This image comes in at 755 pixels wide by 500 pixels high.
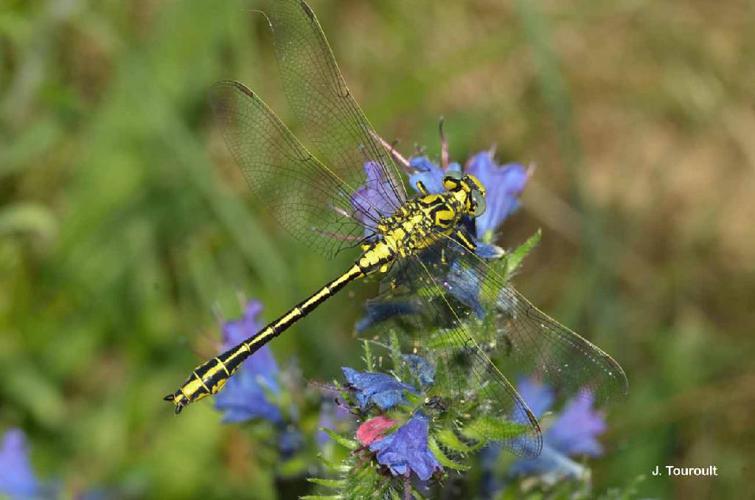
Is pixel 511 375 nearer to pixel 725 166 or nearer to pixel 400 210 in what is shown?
pixel 400 210

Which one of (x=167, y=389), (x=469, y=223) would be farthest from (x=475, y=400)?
(x=167, y=389)

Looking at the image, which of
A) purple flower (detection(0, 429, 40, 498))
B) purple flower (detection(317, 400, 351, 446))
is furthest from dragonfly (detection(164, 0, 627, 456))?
purple flower (detection(0, 429, 40, 498))

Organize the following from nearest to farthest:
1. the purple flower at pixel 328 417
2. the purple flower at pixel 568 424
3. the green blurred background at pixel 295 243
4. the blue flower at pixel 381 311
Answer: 1. the blue flower at pixel 381 311
2. the purple flower at pixel 328 417
3. the purple flower at pixel 568 424
4. the green blurred background at pixel 295 243

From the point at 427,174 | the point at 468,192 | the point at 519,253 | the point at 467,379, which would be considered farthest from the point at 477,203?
the point at 467,379

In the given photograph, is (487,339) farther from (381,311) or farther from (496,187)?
(496,187)

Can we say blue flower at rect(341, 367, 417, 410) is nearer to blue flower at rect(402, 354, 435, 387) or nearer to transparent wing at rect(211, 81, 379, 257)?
blue flower at rect(402, 354, 435, 387)

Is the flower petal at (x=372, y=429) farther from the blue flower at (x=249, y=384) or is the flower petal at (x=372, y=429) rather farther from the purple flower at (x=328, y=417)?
the blue flower at (x=249, y=384)

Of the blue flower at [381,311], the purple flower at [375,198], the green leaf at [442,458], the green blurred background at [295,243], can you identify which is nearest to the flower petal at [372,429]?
the green leaf at [442,458]
